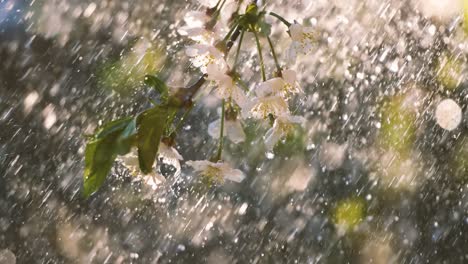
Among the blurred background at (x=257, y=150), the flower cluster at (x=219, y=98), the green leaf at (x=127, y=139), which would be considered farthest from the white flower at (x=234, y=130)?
the blurred background at (x=257, y=150)

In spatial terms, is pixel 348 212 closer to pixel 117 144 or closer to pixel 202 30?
pixel 202 30

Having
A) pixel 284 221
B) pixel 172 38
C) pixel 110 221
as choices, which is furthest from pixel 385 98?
pixel 110 221

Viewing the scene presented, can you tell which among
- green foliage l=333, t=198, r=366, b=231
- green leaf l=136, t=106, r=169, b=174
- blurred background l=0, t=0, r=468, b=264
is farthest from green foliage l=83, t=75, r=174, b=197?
green foliage l=333, t=198, r=366, b=231

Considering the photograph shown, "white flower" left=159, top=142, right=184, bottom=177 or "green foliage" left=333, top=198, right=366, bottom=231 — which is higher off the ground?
"white flower" left=159, top=142, right=184, bottom=177

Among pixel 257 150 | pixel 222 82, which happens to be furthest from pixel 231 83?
pixel 257 150

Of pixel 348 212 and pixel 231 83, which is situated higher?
pixel 231 83

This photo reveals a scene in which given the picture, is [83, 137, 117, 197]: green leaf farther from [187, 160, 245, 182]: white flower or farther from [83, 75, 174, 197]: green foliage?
[187, 160, 245, 182]: white flower

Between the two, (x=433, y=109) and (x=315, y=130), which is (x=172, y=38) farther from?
(x=433, y=109)

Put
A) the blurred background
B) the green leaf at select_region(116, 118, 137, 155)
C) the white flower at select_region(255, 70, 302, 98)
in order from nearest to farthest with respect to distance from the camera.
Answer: the green leaf at select_region(116, 118, 137, 155) → the white flower at select_region(255, 70, 302, 98) → the blurred background
